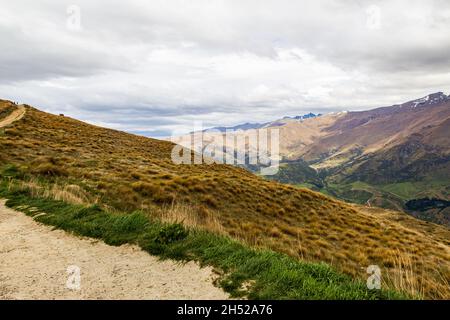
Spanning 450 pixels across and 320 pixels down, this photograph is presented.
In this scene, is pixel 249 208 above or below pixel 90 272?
below

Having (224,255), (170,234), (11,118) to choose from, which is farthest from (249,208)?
(11,118)

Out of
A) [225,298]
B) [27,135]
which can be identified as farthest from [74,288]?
[27,135]

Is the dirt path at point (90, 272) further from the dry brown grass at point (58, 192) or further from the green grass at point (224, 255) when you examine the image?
the dry brown grass at point (58, 192)

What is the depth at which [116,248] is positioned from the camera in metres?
10.1

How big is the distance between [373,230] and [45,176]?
2910 cm

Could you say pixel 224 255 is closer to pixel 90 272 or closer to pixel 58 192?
pixel 90 272

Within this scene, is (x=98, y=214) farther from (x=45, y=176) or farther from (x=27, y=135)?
(x=27, y=135)

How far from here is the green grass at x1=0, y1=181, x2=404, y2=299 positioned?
7.21m

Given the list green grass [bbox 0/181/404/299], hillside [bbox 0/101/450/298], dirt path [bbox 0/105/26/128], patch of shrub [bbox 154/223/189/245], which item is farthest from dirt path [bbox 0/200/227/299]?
dirt path [bbox 0/105/26/128]

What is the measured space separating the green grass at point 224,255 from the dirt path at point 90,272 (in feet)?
1.40

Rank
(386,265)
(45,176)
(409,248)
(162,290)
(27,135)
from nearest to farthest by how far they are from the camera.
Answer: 1. (162,290)
2. (386,265)
3. (45,176)
4. (409,248)
5. (27,135)

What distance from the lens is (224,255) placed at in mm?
8953

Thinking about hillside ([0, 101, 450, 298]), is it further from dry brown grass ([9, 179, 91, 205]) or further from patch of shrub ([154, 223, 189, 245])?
patch of shrub ([154, 223, 189, 245])

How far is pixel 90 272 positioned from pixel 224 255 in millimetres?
3808
